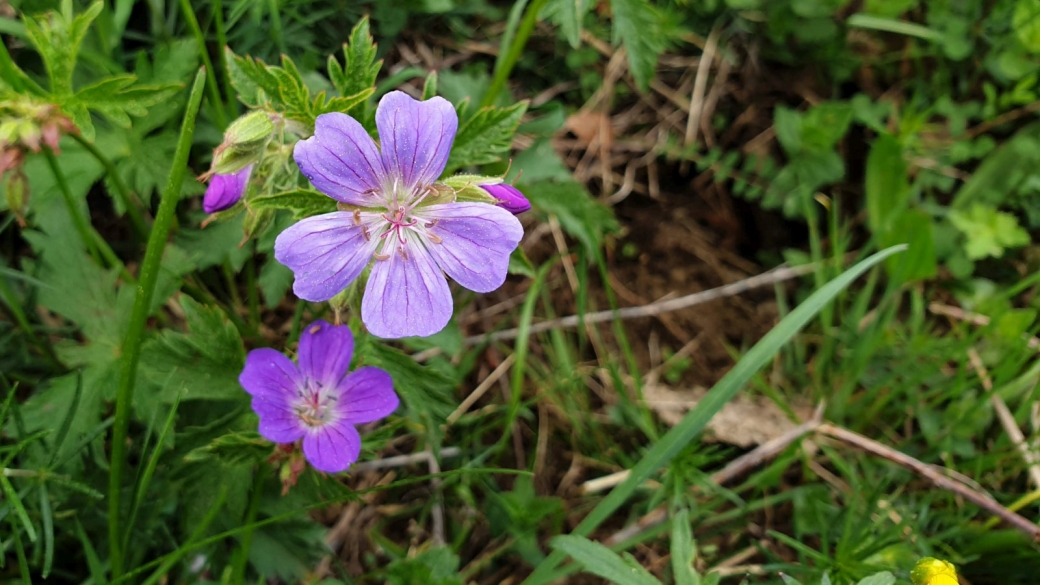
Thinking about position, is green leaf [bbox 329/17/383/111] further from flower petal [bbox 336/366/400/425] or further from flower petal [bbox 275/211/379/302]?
flower petal [bbox 336/366/400/425]

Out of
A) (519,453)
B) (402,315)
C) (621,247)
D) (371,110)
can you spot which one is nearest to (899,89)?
(621,247)

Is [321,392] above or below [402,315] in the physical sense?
below

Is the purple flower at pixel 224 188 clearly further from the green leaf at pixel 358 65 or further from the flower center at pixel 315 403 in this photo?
the flower center at pixel 315 403

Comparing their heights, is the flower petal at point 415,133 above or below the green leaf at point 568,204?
above

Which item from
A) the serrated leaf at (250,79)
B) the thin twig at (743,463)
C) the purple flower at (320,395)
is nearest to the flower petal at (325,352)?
the purple flower at (320,395)

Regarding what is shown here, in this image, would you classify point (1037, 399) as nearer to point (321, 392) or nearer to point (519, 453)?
point (519, 453)

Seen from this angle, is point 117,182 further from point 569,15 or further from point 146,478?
point 569,15
